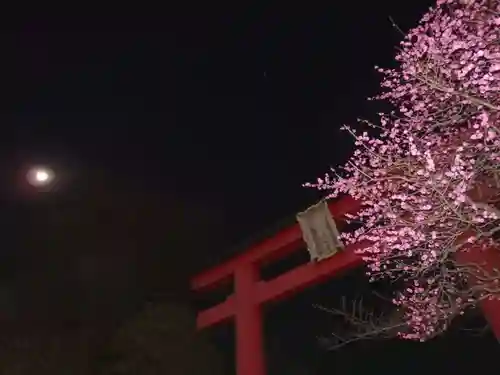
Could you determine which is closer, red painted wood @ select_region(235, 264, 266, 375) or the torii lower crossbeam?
the torii lower crossbeam

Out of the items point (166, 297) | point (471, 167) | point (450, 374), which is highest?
point (166, 297)

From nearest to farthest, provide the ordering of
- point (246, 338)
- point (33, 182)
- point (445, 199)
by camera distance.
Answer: point (445, 199)
point (33, 182)
point (246, 338)

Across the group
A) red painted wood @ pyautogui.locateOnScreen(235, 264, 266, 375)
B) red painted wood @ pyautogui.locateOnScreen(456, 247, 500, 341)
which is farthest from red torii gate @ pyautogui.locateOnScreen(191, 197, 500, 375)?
red painted wood @ pyautogui.locateOnScreen(456, 247, 500, 341)

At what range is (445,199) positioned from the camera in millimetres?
4785

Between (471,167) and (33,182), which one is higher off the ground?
(33,182)

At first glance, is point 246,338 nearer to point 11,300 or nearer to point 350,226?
point 350,226

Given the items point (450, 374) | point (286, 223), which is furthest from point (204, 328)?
point (450, 374)

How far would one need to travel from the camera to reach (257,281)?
873 centimetres

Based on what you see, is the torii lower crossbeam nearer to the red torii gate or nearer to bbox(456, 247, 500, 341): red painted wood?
the red torii gate

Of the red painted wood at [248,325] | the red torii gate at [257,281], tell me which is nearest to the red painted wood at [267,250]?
the red torii gate at [257,281]

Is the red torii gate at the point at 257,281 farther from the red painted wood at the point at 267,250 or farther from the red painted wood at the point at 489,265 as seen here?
the red painted wood at the point at 489,265

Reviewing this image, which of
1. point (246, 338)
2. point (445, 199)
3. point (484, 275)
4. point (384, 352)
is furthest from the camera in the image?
point (384, 352)

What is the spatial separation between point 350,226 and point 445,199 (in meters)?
3.30

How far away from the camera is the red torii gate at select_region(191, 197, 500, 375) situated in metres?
7.80
